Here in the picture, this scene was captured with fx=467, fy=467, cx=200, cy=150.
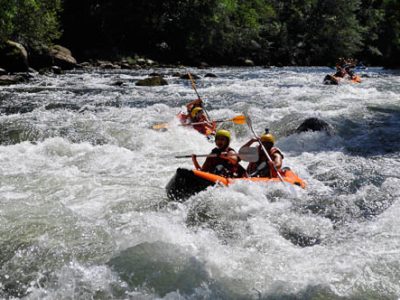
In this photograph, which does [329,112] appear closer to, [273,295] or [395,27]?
[273,295]

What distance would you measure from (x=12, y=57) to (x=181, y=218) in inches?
737

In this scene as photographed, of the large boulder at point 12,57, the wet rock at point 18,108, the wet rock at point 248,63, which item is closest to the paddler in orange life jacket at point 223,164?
the wet rock at point 18,108

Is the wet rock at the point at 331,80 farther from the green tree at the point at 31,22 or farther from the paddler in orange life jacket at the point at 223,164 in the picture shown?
the paddler in orange life jacket at the point at 223,164

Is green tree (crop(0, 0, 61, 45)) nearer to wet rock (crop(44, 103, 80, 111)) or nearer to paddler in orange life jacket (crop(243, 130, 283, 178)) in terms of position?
wet rock (crop(44, 103, 80, 111))

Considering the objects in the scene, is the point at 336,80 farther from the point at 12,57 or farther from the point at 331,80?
the point at 12,57

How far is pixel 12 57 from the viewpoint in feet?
70.1

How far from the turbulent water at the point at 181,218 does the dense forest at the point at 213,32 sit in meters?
24.2

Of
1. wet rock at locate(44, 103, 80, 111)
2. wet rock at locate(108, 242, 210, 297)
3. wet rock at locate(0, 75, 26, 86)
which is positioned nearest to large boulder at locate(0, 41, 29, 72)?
wet rock at locate(0, 75, 26, 86)

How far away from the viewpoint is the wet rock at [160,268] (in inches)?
155

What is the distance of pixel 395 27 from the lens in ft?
134

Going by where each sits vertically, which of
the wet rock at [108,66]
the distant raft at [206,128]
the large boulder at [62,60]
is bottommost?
the wet rock at [108,66]

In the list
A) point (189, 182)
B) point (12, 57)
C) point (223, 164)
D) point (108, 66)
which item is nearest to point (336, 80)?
point (223, 164)

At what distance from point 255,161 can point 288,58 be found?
121ft

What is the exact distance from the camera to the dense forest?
35.2 meters
